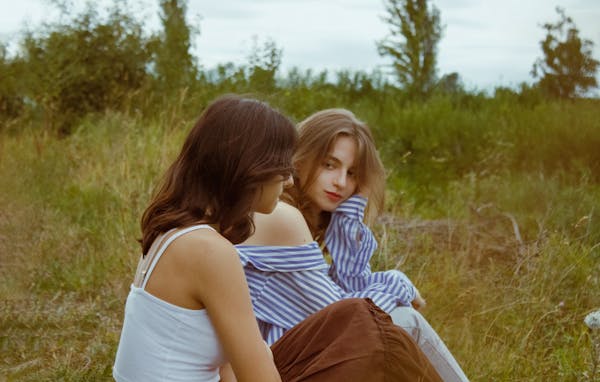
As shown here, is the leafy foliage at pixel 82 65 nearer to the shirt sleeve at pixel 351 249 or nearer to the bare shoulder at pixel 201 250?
the shirt sleeve at pixel 351 249

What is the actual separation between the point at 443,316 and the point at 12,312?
7.18ft

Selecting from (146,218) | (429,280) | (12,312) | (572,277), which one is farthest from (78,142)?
(146,218)

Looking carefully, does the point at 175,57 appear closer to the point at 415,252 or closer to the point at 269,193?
the point at 415,252

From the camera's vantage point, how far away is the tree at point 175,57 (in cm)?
1023

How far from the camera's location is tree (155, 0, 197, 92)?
10.2 metres

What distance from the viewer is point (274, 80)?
959 cm

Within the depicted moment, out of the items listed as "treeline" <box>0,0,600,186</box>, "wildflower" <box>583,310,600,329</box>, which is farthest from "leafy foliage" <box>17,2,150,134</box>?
"wildflower" <box>583,310,600,329</box>

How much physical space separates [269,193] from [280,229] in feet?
1.72

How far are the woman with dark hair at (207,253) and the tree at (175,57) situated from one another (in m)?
7.98

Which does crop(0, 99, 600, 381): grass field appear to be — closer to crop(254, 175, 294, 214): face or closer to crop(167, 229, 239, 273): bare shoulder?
crop(254, 175, 294, 214): face

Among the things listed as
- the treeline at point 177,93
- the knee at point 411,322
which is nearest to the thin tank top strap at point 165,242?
the knee at point 411,322

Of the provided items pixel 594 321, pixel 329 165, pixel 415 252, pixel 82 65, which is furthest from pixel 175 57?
pixel 594 321

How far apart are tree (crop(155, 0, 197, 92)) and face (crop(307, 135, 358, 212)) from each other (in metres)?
7.08

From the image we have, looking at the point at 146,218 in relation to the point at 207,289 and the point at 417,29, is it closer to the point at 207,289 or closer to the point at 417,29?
the point at 207,289
